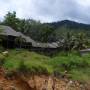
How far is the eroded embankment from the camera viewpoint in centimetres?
2148

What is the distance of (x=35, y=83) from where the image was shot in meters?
23.5

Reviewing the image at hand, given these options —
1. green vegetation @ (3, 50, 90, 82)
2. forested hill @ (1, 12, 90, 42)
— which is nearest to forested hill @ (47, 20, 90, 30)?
forested hill @ (1, 12, 90, 42)

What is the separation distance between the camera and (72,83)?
26.6 m

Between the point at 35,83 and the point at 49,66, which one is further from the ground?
the point at 49,66

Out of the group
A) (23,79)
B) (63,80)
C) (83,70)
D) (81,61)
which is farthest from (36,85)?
(81,61)

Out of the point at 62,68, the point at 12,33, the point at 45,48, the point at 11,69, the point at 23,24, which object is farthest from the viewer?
the point at 23,24

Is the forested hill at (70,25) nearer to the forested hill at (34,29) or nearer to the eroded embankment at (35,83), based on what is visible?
the forested hill at (34,29)

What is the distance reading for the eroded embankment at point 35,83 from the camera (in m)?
21.5

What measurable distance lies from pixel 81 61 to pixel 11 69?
41.0ft

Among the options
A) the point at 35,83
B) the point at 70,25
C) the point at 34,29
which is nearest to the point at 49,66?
the point at 35,83

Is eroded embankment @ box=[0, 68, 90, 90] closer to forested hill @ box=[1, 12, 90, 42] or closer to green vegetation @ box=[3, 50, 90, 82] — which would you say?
green vegetation @ box=[3, 50, 90, 82]

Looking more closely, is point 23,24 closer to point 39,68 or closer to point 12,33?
point 12,33

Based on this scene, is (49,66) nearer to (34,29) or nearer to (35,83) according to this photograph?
(35,83)

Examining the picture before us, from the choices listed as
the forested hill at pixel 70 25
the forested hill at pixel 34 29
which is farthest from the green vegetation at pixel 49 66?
the forested hill at pixel 70 25
